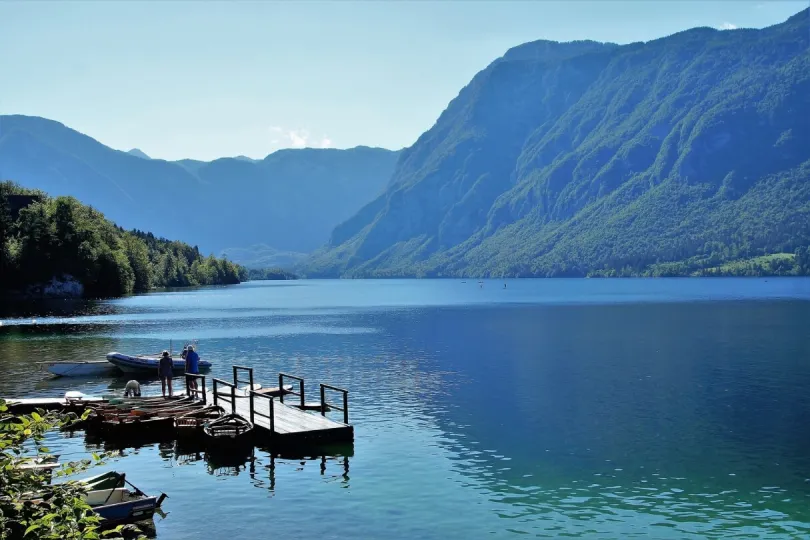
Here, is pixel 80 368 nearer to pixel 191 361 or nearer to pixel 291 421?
pixel 191 361

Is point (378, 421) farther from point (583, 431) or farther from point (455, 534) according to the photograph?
point (455, 534)

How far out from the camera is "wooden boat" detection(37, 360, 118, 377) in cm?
5878

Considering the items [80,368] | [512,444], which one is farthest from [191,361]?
[512,444]

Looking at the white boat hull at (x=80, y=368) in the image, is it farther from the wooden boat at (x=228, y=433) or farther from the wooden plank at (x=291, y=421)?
the wooden boat at (x=228, y=433)

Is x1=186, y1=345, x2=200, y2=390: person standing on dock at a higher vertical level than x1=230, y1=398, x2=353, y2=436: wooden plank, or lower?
higher

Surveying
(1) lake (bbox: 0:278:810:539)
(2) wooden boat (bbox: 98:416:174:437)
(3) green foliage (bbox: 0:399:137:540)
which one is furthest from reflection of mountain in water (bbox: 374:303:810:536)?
(3) green foliage (bbox: 0:399:137:540)

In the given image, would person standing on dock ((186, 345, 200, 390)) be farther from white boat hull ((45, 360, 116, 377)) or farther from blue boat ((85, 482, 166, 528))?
blue boat ((85, 482, 166, 528))

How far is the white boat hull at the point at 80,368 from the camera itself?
58781 mm

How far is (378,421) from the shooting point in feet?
134

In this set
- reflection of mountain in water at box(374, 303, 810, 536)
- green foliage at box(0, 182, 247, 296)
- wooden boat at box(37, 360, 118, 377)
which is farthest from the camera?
green foliage at box(0, 182, 247, 296)

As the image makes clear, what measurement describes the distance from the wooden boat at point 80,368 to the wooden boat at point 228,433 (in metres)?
29.2

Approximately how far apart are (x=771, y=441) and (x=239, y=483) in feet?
77.1

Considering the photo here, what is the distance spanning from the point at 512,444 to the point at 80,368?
3855 centimetres

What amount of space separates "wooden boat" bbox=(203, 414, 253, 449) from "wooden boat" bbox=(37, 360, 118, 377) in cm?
2917
